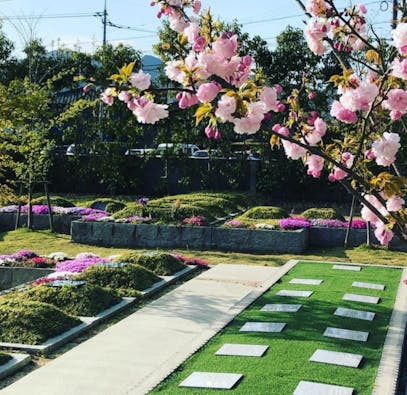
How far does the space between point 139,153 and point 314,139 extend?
20092 millimetres

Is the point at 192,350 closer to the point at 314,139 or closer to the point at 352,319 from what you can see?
the point at 352,319

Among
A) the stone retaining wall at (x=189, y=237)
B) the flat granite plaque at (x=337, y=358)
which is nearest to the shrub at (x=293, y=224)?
the stone retaining wall at (x=189, y=237)

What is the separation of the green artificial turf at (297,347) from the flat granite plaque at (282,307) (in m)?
0.08

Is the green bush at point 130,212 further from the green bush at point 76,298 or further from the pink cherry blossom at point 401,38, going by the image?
the pink cherry blossom at point 401,38

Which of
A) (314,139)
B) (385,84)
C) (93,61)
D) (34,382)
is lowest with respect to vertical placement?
(34,382)

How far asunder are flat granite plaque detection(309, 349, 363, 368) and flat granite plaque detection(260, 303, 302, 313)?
61.1 inches

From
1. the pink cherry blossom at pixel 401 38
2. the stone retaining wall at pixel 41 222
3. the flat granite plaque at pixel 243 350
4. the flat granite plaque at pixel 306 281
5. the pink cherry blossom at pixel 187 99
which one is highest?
the pink cherry blossom at pixel 401 38

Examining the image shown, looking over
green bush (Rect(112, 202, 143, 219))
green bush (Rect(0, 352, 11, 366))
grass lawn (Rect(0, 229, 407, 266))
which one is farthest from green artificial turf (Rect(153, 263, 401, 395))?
green bush (Rect(112, 202, 143, 219))

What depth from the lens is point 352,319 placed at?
7484 millimetres

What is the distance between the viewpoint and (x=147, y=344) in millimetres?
6707

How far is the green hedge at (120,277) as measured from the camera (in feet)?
29.6

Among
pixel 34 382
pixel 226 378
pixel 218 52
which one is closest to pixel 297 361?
pixel 226 378

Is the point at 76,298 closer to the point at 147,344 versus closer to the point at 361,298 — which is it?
the point at 147,344

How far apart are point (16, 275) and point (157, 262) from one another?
221 cm
